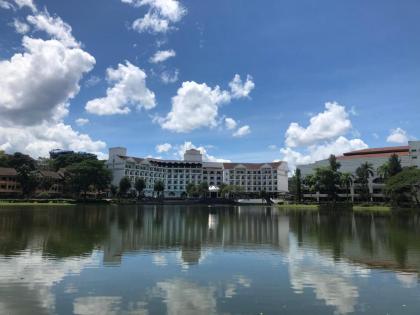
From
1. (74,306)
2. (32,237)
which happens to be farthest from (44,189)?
(74,306)

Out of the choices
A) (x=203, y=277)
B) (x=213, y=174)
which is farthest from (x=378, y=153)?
(x=203, y=277)

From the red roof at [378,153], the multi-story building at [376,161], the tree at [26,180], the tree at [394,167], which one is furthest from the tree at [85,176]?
the red roof at [378,153]

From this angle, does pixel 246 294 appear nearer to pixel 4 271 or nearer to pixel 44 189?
pixel 4 271

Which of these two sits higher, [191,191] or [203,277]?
[191,191]

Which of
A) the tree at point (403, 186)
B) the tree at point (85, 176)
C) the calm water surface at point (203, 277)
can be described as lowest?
the calm water surface at point (203, 277)

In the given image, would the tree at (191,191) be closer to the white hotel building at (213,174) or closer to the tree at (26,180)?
the white hotel building at (213,174)

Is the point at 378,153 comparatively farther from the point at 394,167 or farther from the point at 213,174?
the point at 213,174

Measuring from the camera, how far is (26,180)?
105812mm

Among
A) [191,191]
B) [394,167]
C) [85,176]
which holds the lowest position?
[191,191]

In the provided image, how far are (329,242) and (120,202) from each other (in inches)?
3673

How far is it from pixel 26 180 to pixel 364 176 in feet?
309

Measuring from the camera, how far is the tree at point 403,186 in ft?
263

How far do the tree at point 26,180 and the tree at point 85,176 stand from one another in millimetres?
9570

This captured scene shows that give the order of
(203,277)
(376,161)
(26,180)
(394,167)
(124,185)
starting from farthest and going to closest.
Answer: (124,185)
(376,161)
(26,180)
(394,167)
(203,277)
